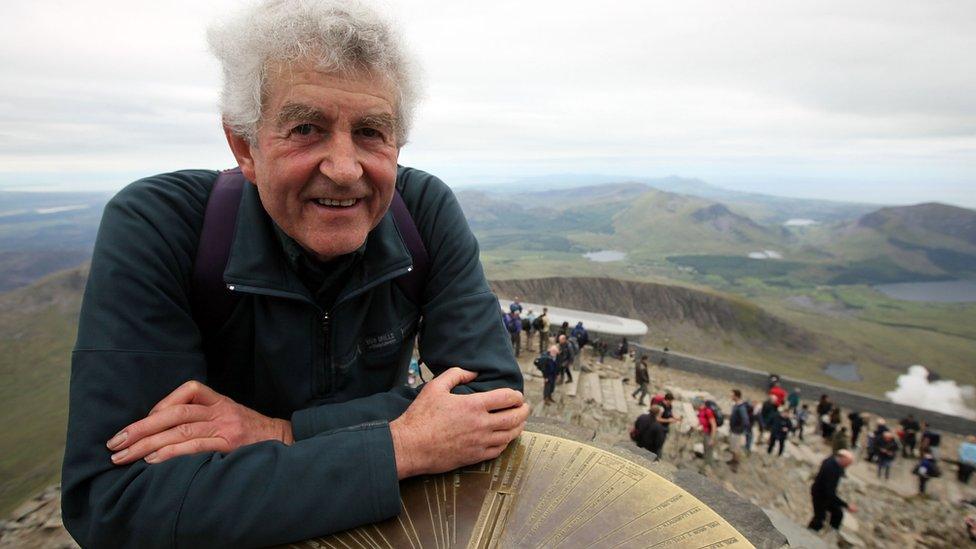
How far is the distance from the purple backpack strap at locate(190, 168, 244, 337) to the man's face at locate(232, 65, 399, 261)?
0.90 feet

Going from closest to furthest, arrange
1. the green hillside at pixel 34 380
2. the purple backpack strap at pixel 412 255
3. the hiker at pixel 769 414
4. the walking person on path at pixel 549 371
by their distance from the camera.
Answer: the purple backpack strap at pixel 412 255 < the walking person on path at pixel 549 371 < the hiker at pixel 769 414 < the green hillside at pixel 34 380

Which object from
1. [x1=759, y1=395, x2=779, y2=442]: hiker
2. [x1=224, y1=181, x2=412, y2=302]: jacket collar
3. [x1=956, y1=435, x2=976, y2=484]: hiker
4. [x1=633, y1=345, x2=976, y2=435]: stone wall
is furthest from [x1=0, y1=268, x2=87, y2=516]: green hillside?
[x1=956, y1=435, x2=976, y2=484]: hiker

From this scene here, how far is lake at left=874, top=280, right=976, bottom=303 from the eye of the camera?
11841cm

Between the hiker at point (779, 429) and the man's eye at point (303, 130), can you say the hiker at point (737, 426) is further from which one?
the man's eye at point (303, 130)

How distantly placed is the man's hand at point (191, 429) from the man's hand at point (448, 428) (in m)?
0.55

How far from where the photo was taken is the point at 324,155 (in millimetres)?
1772

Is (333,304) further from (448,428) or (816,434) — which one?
(816,434)

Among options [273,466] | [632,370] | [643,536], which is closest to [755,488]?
[632,370]

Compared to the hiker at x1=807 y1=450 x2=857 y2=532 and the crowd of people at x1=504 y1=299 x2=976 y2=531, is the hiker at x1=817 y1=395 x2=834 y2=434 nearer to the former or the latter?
the crowd of people at x1=504 y1=299 x2=976 y2=531

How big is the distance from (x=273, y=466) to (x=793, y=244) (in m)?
214

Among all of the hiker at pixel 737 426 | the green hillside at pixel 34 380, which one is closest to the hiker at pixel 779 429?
the hiker at pixel 737 426

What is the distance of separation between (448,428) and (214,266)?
121 centimetres

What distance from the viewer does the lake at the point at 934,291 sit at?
118406 millimetres

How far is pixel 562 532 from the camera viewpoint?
6.70ft
